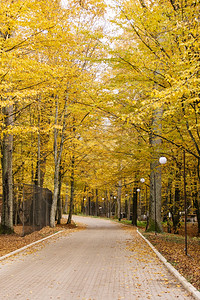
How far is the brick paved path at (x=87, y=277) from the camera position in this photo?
577cm

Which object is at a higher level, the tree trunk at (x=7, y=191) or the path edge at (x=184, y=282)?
the tree trunk at (x=7, y=191)

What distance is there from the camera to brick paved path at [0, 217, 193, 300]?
577 centimetres

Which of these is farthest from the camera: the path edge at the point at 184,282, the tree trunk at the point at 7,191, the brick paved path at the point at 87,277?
the tree trunk at the point at 7,191

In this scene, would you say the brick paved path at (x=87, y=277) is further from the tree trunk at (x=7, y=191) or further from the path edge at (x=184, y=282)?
the tree trunk at (x=7, y=191)

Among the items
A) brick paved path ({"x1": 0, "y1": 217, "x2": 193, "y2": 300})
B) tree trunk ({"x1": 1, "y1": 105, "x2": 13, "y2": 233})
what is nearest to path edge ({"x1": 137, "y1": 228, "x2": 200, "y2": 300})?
brick paved path ({"x1": 0, "y1": 217, "x2": 193, "y2": 300})

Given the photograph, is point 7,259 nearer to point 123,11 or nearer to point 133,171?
point 123,11

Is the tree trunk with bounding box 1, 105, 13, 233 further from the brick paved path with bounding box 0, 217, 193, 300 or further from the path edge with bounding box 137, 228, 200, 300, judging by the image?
the path edge with bounding box 137, 228, 200, 300

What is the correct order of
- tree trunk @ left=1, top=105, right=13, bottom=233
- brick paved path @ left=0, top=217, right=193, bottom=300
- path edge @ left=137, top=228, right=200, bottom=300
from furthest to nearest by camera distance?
tree trunk @ left=1, top=105, right=13, bottom=233 < brick paved path @ left=0, top=217, right=193, bottom=300 < path edge @ left=137, top=228, right=200, bottom=300

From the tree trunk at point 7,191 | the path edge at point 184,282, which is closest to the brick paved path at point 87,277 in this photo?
the path edge at point 184,282

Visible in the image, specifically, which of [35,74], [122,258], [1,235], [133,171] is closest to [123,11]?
[35,74]

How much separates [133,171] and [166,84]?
35.1 feet

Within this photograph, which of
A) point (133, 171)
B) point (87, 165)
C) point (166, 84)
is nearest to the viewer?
point (166, 84)

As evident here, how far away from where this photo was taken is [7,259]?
9.30 meters

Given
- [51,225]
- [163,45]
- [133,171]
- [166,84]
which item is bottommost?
[51,225]
